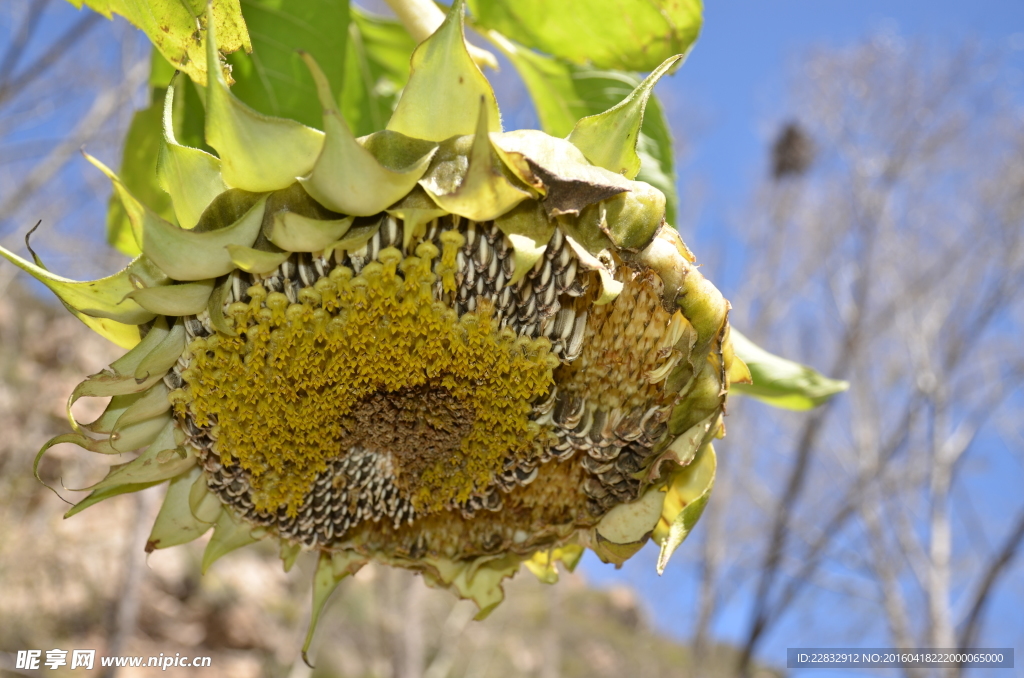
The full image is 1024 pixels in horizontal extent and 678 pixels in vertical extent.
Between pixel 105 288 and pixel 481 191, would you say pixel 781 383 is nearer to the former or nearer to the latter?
pixel 481 191

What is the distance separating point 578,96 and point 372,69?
1.91ft

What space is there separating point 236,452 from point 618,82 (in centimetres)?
123

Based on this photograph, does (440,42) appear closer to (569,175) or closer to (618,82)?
(569,175)

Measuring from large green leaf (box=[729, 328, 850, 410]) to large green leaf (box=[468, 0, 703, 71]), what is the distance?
2.11 feet

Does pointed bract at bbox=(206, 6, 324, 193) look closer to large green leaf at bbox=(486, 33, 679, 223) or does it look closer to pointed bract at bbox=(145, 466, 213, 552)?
pointed bract at bbox=(145, 466, 213, 552)

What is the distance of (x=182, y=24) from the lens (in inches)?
47.9

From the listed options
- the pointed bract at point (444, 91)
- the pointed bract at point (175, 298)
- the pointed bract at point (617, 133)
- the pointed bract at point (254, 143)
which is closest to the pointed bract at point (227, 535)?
the pointed bract at point (175, 298)

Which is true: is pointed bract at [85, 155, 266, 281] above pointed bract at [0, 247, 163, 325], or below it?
above

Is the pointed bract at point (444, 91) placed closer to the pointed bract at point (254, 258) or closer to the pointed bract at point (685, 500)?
the pointed bract at point (254, 258)

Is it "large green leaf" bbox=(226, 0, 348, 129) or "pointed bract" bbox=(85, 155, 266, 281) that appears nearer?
"pointed bract" bbox=(85, 155, 266, 281)

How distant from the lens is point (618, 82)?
1992mm

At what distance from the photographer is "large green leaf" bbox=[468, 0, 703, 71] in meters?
1.72

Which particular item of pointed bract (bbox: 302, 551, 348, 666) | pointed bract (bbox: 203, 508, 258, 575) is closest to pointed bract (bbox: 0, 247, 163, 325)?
pointed bract (bbox: 203, 508, 258, 575)

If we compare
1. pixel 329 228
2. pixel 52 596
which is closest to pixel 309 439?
pixel 329 228
